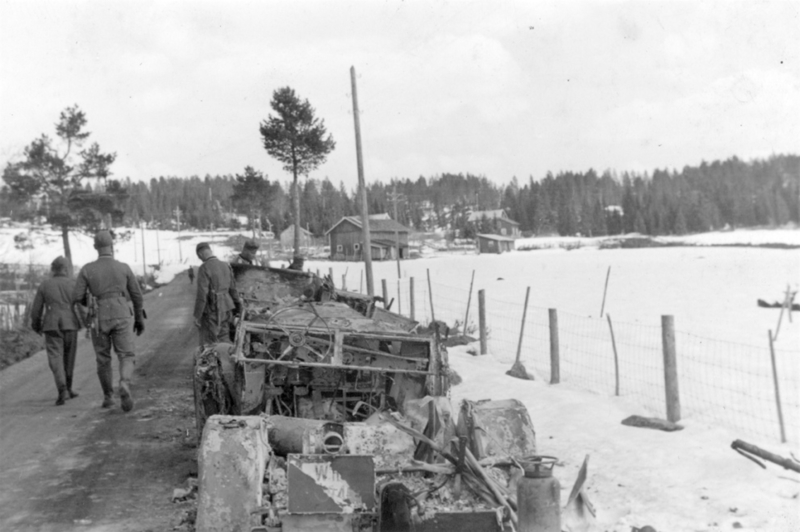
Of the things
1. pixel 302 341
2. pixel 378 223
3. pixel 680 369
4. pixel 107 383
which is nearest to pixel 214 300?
pixel 107 383

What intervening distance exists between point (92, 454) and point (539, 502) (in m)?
5.05

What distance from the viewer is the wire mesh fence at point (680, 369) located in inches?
356

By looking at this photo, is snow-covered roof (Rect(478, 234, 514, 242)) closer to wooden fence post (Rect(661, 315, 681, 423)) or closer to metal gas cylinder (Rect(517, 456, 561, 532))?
wooden fence post (Rect(661, 315, 681, 423))

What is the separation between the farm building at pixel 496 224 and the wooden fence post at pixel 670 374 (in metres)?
59.0

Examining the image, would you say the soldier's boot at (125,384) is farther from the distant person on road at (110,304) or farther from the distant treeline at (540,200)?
the distant treeline at (540,200)

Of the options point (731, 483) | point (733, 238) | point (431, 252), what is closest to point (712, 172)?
point (733, 238)

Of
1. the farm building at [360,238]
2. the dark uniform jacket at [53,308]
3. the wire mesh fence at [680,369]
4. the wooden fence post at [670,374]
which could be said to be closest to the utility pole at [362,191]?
the wire mesh fence at [680,369]

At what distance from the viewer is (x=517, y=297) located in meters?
25.5

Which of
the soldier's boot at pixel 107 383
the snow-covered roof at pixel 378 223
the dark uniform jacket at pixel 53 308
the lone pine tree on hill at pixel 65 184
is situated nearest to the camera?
the soldier's boot at pixel 107 383

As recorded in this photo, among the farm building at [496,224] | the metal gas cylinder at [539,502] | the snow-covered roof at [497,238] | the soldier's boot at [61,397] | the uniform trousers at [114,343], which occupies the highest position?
the farm building at [496,224]

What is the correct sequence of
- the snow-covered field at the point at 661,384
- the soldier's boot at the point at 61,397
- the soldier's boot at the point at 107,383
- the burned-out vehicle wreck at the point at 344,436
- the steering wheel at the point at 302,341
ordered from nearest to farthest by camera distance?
the burned-out vehicle wreck at the point at 344,436 → the snow-covered field at the point at 661,384 → the steering wheel at the point at 302,341 → the soldier's boot at the point at 107,383 → the soldier's boot at the point at 61,397

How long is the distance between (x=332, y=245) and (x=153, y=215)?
309 feet

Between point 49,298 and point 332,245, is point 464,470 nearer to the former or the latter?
point 49,298

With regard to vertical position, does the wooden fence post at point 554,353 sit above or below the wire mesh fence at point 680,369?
above
